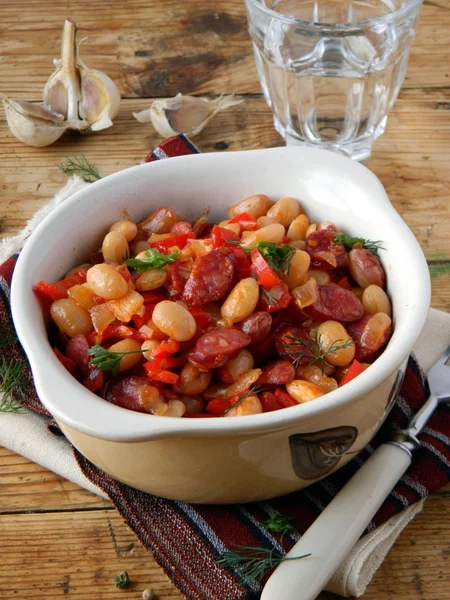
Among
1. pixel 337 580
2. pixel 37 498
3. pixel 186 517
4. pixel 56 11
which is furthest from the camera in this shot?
pixel 56 11

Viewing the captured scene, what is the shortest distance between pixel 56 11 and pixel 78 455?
1.95m

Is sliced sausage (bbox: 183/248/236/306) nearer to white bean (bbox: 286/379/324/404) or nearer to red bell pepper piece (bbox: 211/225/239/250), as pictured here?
red bell pepper piece (bbox: 211/225/239/250)

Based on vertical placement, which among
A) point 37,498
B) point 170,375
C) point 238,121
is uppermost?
point 170,375

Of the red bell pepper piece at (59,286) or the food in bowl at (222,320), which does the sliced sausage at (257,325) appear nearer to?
the food in bowl at (222,320)

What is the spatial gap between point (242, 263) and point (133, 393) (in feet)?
1.10

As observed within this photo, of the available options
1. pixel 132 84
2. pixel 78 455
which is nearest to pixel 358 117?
pixel 132 84

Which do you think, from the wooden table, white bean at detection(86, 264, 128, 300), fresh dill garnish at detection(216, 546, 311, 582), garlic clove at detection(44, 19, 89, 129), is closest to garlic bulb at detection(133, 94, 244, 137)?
the wooden table

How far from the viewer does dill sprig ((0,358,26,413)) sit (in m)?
1.68

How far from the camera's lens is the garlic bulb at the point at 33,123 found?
2.34m

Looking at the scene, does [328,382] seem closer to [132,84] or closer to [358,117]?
[358,117]

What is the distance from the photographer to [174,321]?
1.41m

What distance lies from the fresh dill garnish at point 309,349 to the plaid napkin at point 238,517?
0.26m

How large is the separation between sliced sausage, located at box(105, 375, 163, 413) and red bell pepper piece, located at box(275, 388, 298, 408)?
0.20 metres

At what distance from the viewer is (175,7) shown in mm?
2992
